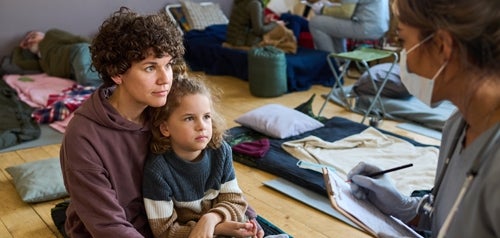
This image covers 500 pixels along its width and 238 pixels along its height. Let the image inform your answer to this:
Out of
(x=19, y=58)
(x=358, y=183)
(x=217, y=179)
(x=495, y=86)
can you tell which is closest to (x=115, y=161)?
(x=217, y=179)

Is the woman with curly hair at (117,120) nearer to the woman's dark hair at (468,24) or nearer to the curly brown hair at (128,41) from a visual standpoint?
the curly brown hair at (128,41)

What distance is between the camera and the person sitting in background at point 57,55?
423cm

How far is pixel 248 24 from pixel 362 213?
12.7ft

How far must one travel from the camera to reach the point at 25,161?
2965mm

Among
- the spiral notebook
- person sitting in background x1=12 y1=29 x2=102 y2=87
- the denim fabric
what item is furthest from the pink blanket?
the spiral notebook

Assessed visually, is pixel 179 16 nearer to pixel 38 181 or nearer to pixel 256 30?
pixel 256 30

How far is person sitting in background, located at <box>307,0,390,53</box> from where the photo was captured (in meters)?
4.61

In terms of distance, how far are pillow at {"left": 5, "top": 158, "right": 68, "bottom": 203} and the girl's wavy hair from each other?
1.10 metres

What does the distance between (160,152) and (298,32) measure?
4005 mm

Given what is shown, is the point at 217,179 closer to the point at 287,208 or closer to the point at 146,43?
the point at 146,43

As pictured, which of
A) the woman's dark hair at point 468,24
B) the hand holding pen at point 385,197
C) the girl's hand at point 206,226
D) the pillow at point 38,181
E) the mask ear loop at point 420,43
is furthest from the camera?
the pillow at point 38,181

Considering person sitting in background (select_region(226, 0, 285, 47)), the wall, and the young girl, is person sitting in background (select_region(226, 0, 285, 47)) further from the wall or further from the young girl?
the young girl

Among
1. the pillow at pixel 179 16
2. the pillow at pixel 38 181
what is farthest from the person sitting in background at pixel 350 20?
the pillow at pixel 38 181

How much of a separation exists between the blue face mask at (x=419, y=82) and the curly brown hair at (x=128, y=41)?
0.74m
